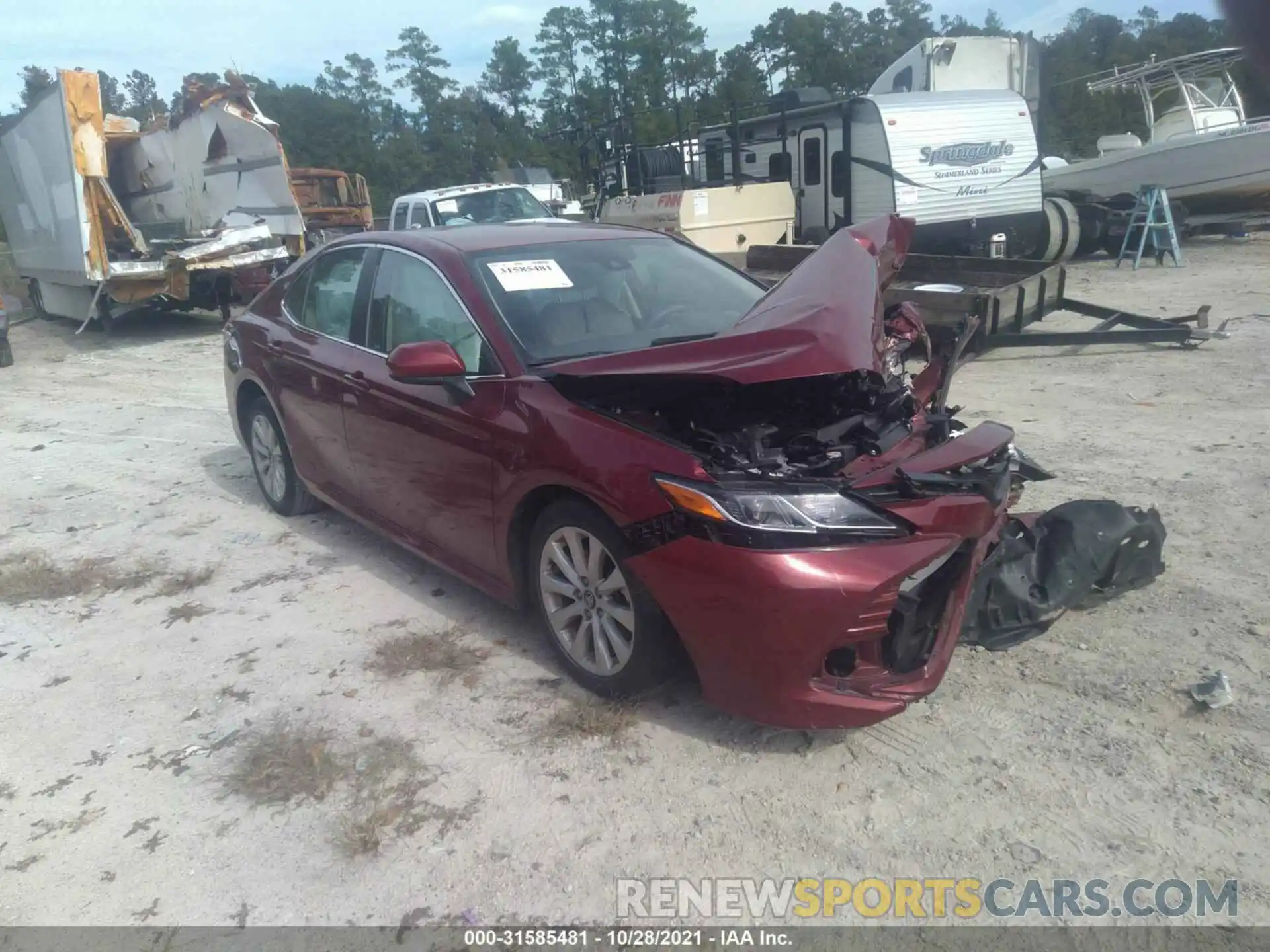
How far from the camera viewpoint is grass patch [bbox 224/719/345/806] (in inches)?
125

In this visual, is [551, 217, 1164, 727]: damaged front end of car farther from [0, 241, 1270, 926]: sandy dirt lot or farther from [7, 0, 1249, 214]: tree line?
[7, 0, 1249, 214]: tree line

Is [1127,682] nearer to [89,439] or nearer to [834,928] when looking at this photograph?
[834,928]

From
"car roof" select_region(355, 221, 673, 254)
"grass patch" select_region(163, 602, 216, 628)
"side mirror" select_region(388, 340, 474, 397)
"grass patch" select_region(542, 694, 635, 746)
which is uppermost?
"car roof" select_region(355, 221, 673, 254)

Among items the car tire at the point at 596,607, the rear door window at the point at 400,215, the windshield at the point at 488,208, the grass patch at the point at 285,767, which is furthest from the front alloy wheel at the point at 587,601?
the rear door window at the point at 400,215

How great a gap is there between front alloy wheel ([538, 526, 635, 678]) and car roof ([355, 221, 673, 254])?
153 centimetres

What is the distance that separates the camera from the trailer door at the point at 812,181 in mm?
13961

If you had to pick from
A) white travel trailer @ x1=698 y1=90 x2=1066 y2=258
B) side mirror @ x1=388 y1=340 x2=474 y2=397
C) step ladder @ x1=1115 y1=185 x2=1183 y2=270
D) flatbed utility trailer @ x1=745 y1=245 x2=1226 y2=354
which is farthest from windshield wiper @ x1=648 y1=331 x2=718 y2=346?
step ladder @ x1=1115 y1=185 x2=1183 y2=270

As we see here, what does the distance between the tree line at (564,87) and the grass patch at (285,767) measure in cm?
2749

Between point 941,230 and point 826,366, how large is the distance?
1174 cm

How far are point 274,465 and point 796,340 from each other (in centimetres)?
381

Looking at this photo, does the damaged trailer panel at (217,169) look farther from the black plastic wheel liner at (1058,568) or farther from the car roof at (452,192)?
the black plastic wheel liner at (1058,568)

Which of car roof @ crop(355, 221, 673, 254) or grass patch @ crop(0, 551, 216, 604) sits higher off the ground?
car roof @ crop(355, 221, 673, 254)

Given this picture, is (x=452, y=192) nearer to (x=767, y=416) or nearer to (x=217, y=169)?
(x=217, y=169)

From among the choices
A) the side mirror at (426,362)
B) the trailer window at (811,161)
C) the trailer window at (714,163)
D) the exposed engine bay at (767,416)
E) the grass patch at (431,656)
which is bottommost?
the grass patch at (431,656)
